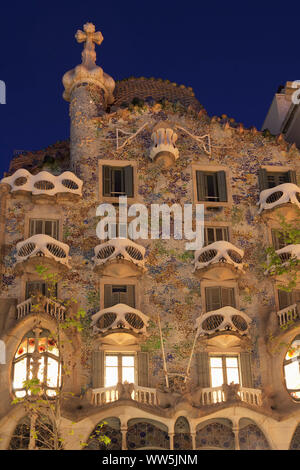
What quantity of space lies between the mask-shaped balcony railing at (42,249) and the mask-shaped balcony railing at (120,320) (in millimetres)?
3020

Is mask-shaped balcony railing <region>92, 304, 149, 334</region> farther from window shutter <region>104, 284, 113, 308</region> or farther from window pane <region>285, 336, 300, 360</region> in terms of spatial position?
window pane <region>285, 336, 300, 360</region>

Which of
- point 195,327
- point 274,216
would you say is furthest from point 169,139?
point 195,327

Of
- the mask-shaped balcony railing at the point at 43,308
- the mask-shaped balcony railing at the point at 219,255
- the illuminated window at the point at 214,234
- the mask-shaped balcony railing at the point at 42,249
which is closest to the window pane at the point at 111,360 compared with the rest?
the mask-shaped balcony railing at the point at 43,308

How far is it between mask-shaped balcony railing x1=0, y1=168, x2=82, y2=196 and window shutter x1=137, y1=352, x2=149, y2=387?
832cm

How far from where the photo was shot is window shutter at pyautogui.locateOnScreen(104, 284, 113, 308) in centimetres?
3619

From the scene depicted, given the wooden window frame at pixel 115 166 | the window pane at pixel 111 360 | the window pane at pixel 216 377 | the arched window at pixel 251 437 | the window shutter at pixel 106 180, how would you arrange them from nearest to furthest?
the arched window at pixel 251 437 → the window pane at pixel 111 360 → the window pane at pixel 216 377 → the wooden window frame at pixel 115 166 → the window shutter at pixel 106 180

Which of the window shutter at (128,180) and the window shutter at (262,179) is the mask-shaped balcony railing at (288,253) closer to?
the window shutter at (262,179)

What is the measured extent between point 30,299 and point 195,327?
7.31 m

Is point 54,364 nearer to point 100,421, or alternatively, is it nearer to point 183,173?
point 100,421

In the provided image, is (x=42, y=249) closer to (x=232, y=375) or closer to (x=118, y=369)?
(x=118, y=369)

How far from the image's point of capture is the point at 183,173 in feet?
132

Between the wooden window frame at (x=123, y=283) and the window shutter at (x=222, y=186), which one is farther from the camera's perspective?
the window shutter at (x=222, y=186)

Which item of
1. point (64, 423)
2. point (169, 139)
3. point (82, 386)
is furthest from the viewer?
point (169, 139)

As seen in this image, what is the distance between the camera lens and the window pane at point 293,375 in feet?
115
